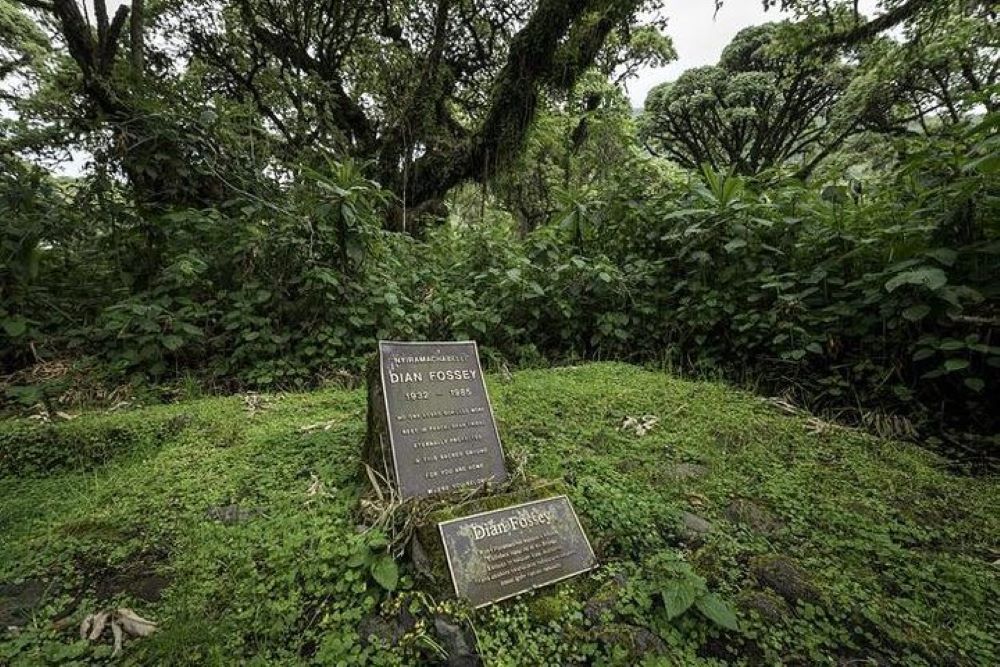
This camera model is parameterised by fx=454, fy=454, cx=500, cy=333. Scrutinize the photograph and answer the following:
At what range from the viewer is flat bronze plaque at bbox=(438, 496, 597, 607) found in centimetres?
200

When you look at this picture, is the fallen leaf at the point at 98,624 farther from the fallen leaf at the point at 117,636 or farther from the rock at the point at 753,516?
the rock at the point at 753,516

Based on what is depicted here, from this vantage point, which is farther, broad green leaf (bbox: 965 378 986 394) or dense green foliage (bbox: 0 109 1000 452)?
dense green foliage (bbox: 0 109 1000 452)

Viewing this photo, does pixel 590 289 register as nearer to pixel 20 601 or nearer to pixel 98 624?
pixel 98 624

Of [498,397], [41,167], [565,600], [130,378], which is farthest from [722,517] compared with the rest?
[41,167]

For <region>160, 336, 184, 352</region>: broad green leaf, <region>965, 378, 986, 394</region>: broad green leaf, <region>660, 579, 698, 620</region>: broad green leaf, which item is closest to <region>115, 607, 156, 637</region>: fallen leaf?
<region>660, 579, 698, 620</region>: broad green leaf

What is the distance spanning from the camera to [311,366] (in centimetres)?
475

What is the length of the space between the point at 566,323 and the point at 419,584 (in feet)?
13.5

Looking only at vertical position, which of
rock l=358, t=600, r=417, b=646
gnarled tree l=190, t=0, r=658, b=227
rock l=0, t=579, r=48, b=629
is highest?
gnarled tree l=190, t=0, r=658, b=227

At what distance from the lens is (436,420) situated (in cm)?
271

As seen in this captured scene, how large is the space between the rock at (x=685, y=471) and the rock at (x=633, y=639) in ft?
4.12

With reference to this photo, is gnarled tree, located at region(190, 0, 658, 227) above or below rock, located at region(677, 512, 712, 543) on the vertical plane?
above

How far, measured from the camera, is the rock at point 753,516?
255 centimetres

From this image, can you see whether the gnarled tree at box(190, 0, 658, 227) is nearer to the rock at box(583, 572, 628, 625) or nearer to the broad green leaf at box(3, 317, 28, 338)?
the broad green leaf at box(3, 317, 28, 338)

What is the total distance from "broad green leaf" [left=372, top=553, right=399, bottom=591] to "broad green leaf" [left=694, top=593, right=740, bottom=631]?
4.26 ft
